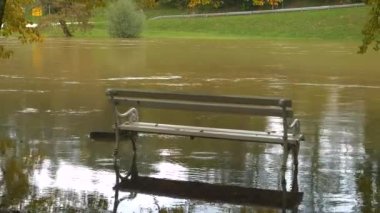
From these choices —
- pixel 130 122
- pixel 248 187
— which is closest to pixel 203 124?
pixel 130 122

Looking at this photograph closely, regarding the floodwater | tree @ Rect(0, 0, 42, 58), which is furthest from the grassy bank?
tree @ Rect(0, 0, 42, 58)

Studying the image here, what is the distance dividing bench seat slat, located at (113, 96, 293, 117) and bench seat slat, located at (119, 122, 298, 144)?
27cm

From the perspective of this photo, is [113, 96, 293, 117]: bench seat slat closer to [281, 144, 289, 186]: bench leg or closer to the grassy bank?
[281, 144, 289, 186]: bench leg

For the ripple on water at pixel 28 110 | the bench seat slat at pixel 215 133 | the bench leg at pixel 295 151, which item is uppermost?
the bench seat slat at pixel 215 133

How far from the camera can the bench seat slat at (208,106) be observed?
7.96 m

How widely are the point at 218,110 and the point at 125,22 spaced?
173 ft

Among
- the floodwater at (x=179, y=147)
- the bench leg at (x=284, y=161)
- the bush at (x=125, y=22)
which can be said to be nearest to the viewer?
the floodwater at (x=179, y=147)

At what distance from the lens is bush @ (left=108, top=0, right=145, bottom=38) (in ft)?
196

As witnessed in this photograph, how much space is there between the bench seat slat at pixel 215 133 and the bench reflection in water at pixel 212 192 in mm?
556

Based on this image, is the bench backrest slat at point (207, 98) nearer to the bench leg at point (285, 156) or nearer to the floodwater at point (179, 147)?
the bench leg at point (285, 156)

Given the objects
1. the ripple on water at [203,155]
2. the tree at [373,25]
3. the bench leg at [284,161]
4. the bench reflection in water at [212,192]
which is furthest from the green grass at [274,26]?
the bench reflection in water at [212,192]

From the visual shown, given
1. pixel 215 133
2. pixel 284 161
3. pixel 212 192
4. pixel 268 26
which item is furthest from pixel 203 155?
pixel 268 26

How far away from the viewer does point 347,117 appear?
1353 centimetres

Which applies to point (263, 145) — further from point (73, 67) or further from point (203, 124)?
point (73, 67)
